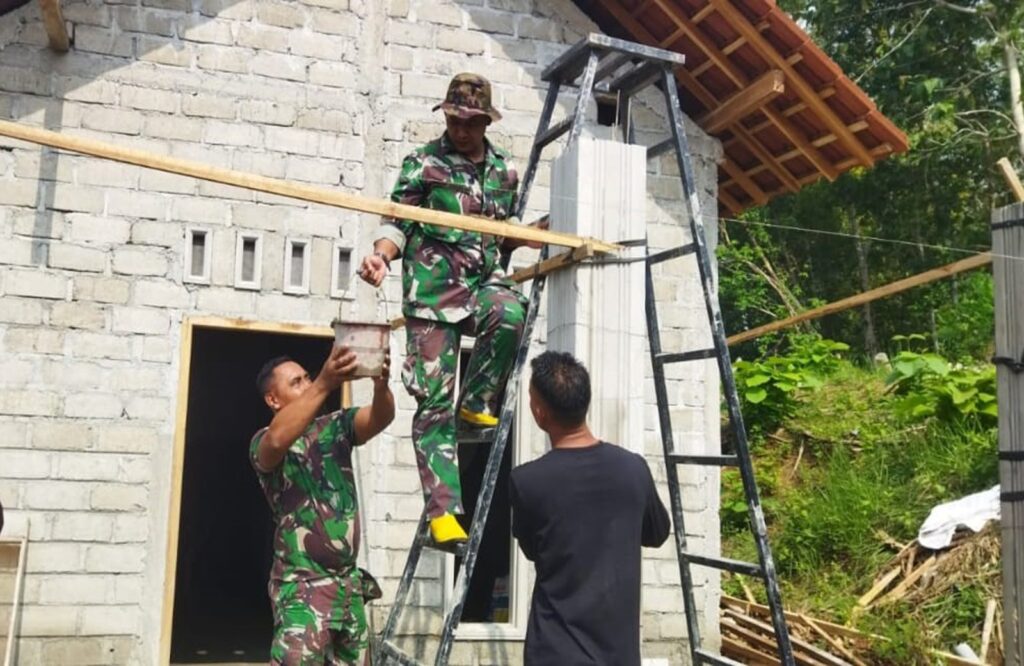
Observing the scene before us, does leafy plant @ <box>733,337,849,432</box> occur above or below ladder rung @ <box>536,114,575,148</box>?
below

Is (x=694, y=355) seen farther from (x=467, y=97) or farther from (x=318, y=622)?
(x=318, y=622)

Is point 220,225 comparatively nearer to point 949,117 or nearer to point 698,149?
point 698,149

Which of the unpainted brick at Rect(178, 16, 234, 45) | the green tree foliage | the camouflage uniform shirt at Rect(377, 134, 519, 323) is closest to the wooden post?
the camouflage uniform shirt at Rect(377, 134, 519, 323)

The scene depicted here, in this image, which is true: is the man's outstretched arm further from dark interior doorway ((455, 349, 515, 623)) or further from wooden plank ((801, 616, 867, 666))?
wooden plank ((801, 616, 867, 666))

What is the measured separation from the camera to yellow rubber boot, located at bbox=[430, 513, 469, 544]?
12.3ft

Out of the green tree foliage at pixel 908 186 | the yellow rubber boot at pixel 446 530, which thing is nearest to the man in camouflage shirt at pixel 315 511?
the yellow rubber boot at pixel 446 530

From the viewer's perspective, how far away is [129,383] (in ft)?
18.5

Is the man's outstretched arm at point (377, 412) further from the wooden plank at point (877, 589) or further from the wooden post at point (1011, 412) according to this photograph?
the wooden plank at point (877, 589)

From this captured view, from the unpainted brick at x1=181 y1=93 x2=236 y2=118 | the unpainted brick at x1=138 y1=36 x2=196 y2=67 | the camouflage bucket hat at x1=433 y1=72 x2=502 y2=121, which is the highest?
the unpainted brick at x1=138 y1=36 x2=196 y2=67

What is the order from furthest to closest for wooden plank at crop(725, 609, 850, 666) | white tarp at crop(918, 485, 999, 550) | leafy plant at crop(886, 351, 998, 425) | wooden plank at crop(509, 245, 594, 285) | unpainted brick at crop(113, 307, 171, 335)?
leafy plant at crop(886, 351, 998, 425)
white tarp at crop(918, 485, 999, 550)
wooden plank at crop(725, 609, 850, 666)
unpainted brick at crop(113, 307, 171, 335)
wooden plank at crop(509, 245, 594, 285)

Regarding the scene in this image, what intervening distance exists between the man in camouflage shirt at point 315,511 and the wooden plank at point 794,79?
3432mm

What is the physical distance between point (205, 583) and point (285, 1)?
6.60m

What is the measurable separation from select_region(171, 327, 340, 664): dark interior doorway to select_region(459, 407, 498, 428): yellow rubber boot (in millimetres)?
4875

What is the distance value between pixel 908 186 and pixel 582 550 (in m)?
16.8
